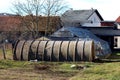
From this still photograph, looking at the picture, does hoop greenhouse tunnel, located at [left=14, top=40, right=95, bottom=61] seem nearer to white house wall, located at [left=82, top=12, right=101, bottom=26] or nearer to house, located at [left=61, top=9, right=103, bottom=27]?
house, located at [left=61, top=9, right=103, bottom=27]

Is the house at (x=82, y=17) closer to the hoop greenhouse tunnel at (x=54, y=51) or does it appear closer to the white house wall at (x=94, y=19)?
the white house wall at (x=94, y=19)

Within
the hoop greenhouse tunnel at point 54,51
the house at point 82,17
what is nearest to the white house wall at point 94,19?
the house at point 82,17

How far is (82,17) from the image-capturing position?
7106 cm

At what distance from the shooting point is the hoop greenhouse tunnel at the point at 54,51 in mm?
30188

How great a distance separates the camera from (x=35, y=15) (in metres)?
52.6

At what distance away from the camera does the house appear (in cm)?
6838

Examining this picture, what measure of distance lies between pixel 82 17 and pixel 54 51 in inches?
1607

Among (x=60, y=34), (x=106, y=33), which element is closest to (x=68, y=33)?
(x=60, y=34)

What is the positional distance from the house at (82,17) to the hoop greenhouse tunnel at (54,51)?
3490cm

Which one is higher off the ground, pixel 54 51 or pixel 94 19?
pixel 94 19

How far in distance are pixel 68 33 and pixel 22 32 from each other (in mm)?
15120

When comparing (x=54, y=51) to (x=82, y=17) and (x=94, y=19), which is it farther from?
(x=94, y=19)

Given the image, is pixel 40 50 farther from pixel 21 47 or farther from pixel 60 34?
pixel 60 34

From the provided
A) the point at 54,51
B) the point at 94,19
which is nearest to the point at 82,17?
the point at 94,19
